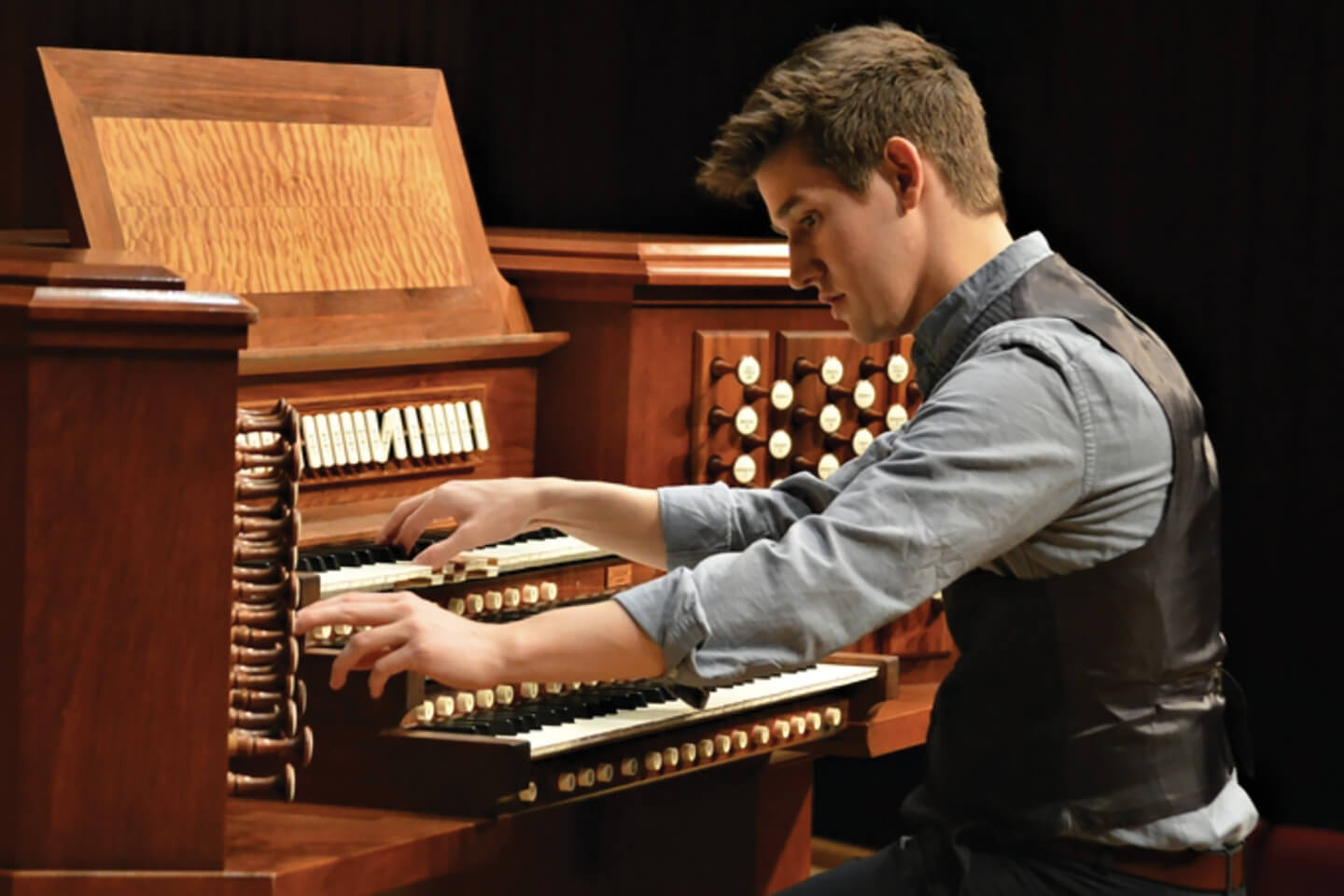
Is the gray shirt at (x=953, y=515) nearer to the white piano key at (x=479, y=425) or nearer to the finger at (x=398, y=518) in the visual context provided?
the finger at (x=398, y=518)

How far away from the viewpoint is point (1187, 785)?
230 cm

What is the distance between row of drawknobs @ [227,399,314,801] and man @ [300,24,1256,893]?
0.34 feet

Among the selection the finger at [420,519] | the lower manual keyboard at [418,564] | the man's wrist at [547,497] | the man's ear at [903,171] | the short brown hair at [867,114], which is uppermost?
the short brown hair at [867,114]

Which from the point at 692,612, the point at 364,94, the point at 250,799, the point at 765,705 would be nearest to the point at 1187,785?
the point at 692,612

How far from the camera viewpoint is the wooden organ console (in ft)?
7.27

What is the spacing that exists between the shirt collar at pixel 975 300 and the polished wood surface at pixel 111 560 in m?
0.84

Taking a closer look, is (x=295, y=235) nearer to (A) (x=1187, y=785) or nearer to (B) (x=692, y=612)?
(B) (x=692, y=612)

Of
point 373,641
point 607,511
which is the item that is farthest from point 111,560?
point 607,511

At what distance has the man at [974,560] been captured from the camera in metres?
2.13

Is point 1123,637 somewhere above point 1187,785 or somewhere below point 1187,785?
above

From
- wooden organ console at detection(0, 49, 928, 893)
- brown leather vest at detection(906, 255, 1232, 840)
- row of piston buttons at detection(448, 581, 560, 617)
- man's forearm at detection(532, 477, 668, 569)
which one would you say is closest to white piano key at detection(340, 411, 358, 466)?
wooden organ console at detection(0, 49, 928, 893)

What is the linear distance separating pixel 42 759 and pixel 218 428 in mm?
419

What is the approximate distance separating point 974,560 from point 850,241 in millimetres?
473

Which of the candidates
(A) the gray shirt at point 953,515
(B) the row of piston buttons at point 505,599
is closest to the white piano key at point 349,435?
(B) the row of piston buttons at point 505,599
